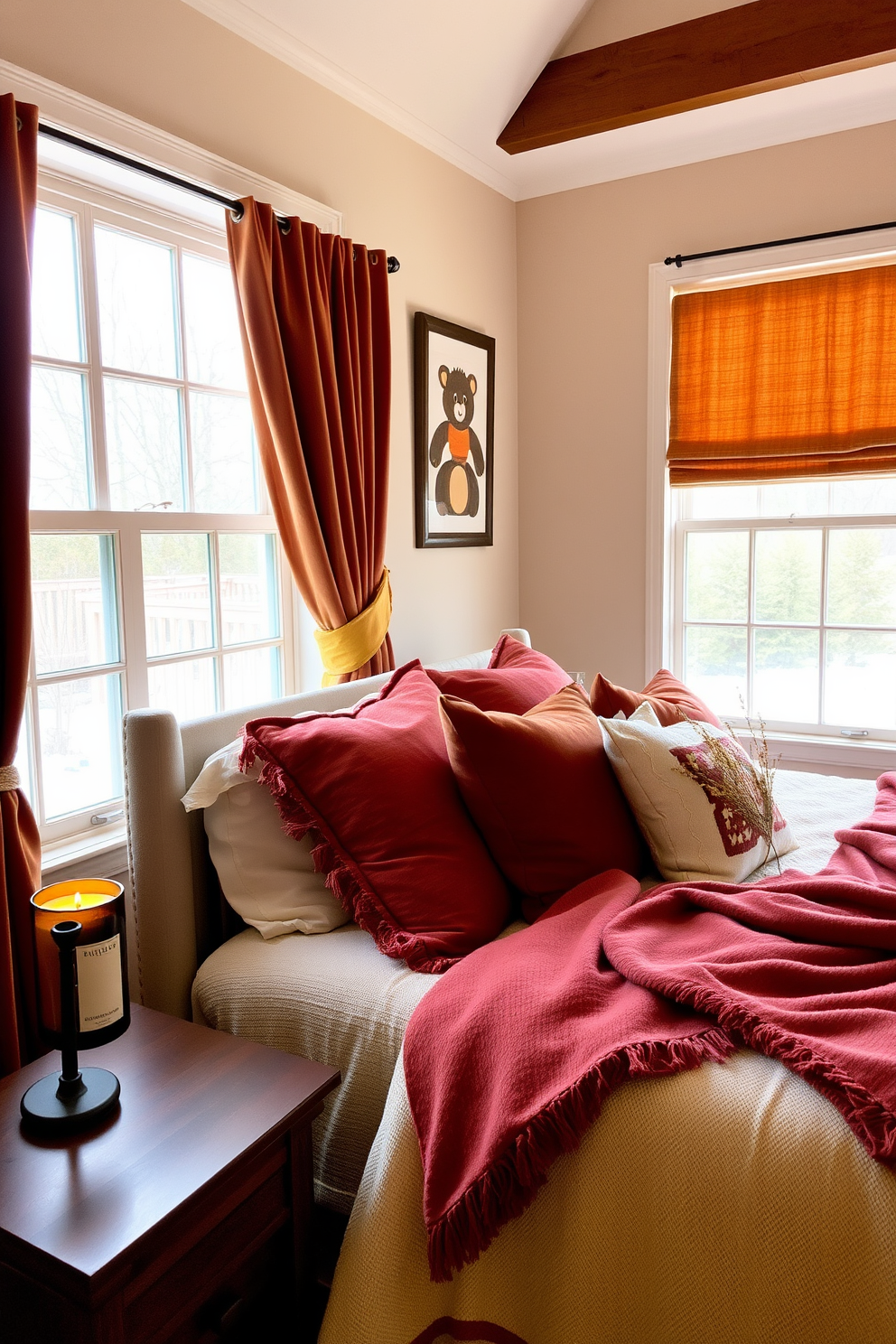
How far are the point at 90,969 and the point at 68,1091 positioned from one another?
0.18 metres

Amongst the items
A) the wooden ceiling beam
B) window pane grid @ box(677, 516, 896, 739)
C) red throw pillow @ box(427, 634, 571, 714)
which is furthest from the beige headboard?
the wooden ceiling beam

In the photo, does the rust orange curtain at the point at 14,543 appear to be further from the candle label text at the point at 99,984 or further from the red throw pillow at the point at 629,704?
the red throw pillow at the point at 629,704

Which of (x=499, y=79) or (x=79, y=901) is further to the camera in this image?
(x=499, y=79)

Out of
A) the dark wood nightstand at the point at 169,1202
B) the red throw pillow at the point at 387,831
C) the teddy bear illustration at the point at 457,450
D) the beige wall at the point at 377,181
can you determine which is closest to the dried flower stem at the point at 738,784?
the red throw pillow at the point at 387,831

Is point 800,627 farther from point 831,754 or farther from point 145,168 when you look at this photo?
point 145,168

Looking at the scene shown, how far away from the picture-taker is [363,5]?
257cm

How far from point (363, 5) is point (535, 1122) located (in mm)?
2780

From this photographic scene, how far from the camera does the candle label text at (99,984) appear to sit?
4.36ft

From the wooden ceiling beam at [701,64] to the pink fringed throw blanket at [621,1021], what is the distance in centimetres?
251

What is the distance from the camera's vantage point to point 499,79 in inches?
124

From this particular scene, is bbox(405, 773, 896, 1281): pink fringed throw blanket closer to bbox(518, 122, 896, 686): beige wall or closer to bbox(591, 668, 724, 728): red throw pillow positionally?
bbox(591, 668, 724, 728): red throw pillow

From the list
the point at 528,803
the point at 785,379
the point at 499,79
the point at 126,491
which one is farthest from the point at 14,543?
the point at 785,379

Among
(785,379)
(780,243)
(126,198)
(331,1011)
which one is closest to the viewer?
(331,1011)

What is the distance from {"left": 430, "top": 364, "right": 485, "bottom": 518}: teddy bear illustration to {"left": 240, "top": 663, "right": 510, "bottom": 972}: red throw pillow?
1667 millimetres
